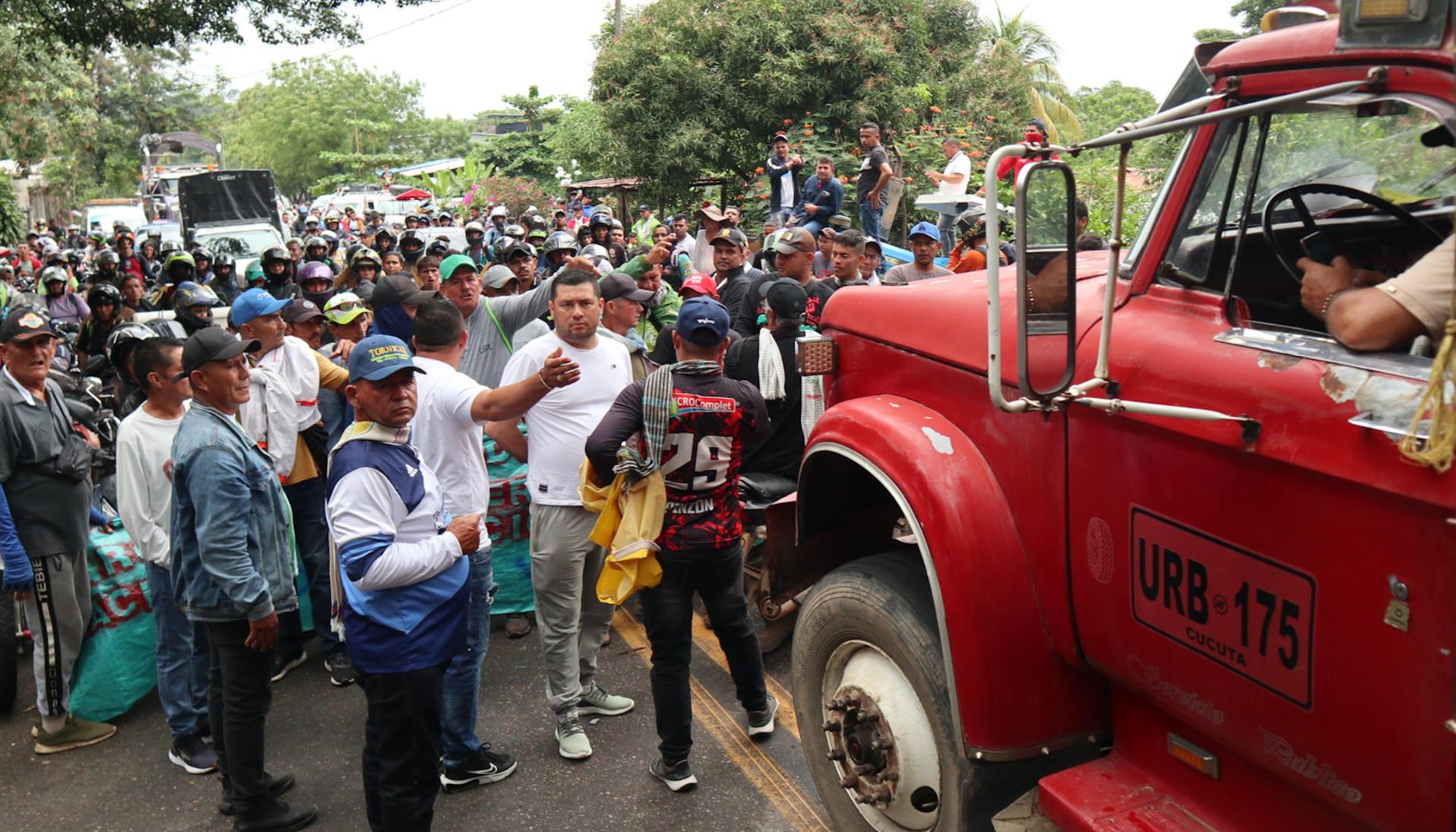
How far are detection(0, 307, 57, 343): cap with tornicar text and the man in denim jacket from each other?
4.35ft

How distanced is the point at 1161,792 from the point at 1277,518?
905 mm

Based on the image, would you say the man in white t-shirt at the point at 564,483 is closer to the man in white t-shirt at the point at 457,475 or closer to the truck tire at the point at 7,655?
the man in white t-shirt at the point at 457,475

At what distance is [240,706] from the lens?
13.3 ft

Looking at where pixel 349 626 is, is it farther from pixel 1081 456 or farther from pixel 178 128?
pixel 178 128

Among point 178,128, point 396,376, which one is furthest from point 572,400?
point 178,128

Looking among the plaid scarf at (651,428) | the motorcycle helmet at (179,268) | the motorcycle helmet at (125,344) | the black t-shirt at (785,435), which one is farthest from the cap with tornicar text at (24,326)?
the motorcycle helmet at (179,268)

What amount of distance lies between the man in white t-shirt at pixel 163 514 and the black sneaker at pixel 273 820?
0.70 m

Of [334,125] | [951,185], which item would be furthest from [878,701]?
[334,125]

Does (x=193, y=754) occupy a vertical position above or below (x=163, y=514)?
below

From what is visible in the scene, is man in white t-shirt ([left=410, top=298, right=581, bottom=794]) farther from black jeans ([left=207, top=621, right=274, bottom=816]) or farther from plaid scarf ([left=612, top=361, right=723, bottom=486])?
black jeans ([left=207, top=621, right=274, bottom=816])

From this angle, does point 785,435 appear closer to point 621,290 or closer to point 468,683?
point 621,290

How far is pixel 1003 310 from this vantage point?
9.76ft

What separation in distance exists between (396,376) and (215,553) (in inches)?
39.7

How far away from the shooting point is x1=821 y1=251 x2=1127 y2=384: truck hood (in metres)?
2.92
